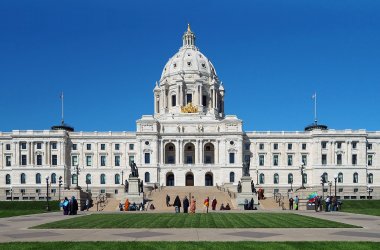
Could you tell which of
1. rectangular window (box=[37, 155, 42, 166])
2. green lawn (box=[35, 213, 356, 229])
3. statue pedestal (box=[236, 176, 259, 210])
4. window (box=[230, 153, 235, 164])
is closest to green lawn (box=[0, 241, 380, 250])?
green lawn (box=[35, 213, 356, 229])

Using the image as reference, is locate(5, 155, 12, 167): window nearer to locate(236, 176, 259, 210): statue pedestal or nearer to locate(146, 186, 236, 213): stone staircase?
locate(146, 186, 236, 213): stone staircase

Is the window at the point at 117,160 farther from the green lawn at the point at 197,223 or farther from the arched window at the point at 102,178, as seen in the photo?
the green lawn at the point at 197,223

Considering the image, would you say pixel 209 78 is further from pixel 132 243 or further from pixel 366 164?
pixel 132 243

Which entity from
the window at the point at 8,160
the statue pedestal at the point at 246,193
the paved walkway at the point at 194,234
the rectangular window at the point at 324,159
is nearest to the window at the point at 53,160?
the window at the point at 8,160

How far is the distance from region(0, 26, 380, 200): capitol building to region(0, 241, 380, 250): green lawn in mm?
93614

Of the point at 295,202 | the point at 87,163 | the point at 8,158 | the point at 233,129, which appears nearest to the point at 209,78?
the point at 233,129

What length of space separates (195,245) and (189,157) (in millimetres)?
102283

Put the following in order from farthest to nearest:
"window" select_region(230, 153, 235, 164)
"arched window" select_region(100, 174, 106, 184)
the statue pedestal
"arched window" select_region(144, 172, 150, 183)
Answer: "arched window" select_region(100, 174, 106, 184) → "window" select_region(230, 153, 235, 164) → "arched window" select_region(144, 172, 150, 183) → the statue pedestal

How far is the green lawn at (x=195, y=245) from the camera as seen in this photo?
18391 mm

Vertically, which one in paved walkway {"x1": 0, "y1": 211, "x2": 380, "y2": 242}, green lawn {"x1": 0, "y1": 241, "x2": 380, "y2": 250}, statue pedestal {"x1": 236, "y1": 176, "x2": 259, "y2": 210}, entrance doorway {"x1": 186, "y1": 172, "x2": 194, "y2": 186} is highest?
green lawn {"x1": 0, "y1": 241, "x2": 380, "y2": 250}

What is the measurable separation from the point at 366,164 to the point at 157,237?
347 ft

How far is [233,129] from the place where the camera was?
11644 centimetres

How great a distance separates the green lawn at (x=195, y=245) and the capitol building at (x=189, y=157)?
307 feet

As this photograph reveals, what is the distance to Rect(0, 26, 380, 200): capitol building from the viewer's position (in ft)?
379
